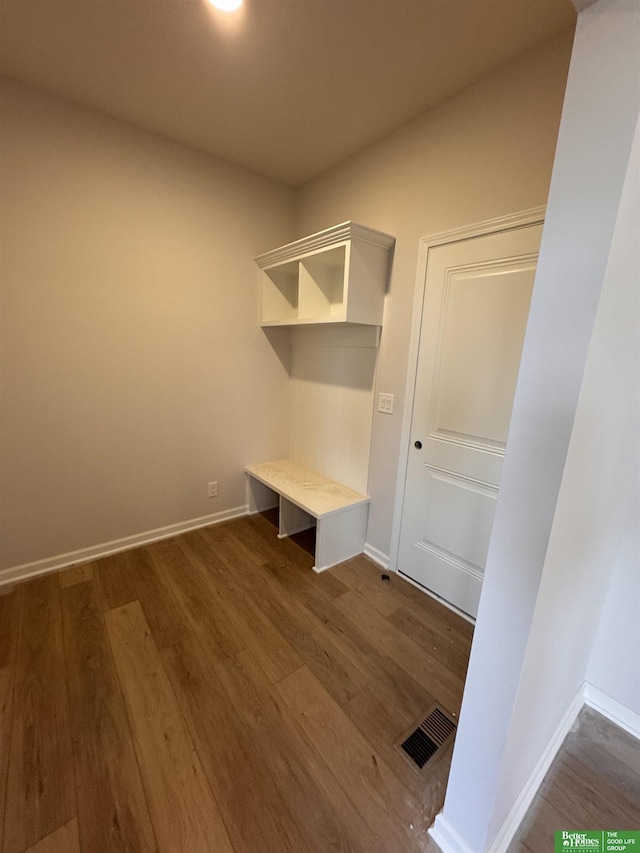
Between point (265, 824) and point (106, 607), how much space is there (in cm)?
134

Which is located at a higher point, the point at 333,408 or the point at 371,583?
the point at 333,408

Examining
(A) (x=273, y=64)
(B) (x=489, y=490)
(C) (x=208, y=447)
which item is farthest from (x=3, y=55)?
(B) (x=489, y=490)

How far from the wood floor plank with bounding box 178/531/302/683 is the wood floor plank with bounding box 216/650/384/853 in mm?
97

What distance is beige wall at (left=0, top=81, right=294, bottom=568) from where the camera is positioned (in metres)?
1.87

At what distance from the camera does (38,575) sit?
2.13 metres

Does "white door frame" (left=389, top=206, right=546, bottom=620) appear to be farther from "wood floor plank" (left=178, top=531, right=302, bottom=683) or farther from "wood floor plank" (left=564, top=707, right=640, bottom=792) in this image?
"wood floor plank" (left=178, top=531, right=302, bottom=683)

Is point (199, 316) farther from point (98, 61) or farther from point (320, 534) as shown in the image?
point (320, 534)

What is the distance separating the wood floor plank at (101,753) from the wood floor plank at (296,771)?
0.39 meters

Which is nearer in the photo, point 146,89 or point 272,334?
point 146,89

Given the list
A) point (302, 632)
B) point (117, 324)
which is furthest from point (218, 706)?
point (117, 324)

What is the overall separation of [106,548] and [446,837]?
2314mm

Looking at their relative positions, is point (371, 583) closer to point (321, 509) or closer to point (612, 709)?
point (321, 509)

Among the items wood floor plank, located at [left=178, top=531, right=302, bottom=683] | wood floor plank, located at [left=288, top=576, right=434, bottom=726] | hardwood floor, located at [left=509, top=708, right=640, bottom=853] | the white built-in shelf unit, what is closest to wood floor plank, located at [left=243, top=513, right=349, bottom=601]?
wood floor plank, located at [left=288, top=576, right=434, bottom=726]

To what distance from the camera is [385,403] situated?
220 cm
